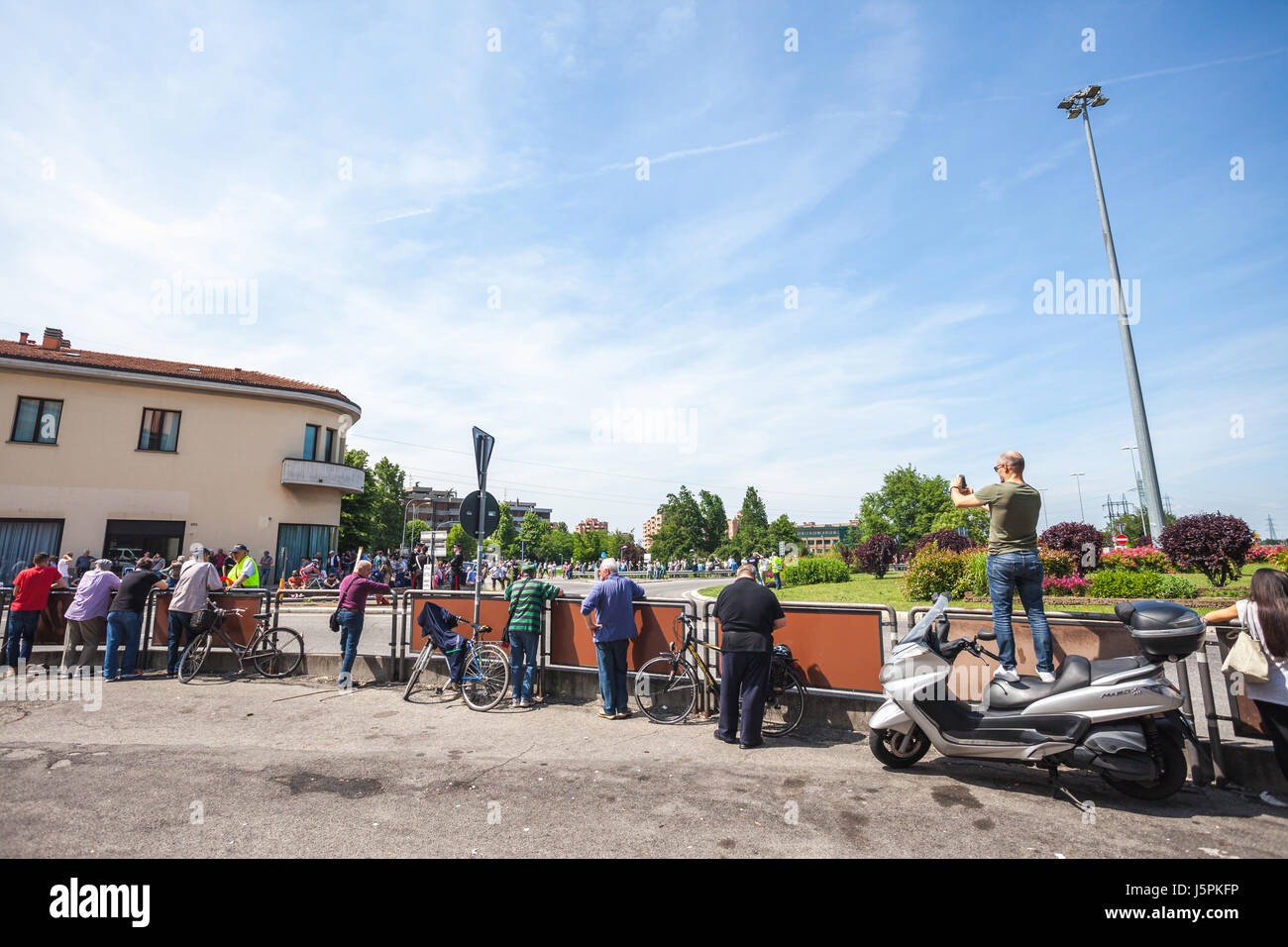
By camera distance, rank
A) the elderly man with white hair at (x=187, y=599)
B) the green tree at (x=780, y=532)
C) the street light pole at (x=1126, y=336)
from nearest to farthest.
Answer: the elderly man with white hair at (x=187, y=599)
the street light pole at (x=1126, y=336)
the green tree at (x=780, y=532)

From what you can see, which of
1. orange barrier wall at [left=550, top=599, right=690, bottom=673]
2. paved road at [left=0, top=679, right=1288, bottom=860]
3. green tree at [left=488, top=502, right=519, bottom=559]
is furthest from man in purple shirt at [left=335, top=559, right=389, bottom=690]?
green tree at [left=488, top=502, right=519, bottom=559]

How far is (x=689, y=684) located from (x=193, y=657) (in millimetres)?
7541

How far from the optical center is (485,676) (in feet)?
25.8

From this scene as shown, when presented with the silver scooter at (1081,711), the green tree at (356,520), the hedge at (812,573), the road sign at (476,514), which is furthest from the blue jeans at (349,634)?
the green tree at (356,520)

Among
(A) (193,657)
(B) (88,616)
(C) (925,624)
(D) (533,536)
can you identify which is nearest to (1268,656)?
(C) (925,624)

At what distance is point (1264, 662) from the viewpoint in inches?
173

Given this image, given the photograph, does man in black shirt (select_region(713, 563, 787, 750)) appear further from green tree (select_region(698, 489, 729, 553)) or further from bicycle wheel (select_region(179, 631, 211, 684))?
green tree (select_region(698, 489, 729, 553))

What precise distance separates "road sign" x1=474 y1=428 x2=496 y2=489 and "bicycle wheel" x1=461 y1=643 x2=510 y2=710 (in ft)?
7.66

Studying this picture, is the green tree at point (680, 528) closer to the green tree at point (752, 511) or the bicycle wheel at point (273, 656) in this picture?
the green tree at point (752, 511)

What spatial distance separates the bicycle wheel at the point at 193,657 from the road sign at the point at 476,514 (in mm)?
4552

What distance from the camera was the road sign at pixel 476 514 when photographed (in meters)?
8.53

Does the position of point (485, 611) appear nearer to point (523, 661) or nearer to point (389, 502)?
point (523, 661)

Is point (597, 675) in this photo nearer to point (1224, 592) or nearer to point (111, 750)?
point (111, 750)
